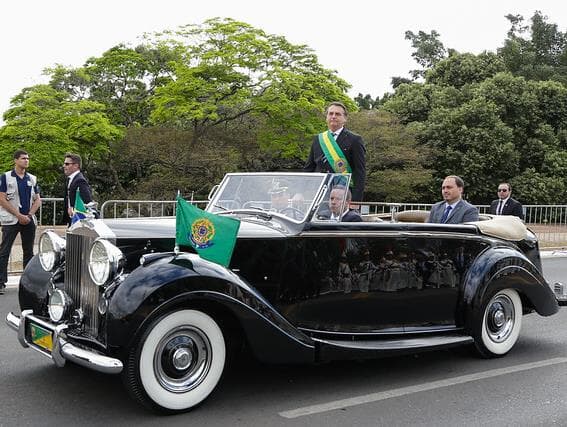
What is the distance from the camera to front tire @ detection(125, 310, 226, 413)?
12.4 ft

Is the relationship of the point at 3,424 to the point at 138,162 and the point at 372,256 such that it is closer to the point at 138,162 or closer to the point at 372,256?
the point at 372,256

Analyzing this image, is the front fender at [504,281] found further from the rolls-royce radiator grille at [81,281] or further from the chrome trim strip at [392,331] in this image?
the rolls-royce radiator grille at [81,281]

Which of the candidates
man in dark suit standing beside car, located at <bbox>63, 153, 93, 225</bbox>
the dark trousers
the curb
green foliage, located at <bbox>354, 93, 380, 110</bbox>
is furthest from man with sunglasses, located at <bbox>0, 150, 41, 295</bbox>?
green foliage, located at <bbox>354, 93, 380, 110</bbox>

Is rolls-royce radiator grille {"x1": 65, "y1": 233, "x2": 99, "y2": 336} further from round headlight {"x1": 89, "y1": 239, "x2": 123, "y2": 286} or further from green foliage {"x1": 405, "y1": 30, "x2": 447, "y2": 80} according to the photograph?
green foliage {"x1": 405, "y1": 30, "x2": 447, "y2": 80}

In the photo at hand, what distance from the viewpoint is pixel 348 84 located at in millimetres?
23609

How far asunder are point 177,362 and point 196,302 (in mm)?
383

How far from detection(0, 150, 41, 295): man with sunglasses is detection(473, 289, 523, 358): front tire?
19.1 ft

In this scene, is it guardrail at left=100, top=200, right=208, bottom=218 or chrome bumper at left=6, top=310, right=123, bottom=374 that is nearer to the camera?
chrome bumper at left=6, top=310, right=123, bottom=374

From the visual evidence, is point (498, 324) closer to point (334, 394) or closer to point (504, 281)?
point (504, 281)

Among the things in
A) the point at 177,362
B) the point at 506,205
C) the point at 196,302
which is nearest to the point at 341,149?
the point at 196,302

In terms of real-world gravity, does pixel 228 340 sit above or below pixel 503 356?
above

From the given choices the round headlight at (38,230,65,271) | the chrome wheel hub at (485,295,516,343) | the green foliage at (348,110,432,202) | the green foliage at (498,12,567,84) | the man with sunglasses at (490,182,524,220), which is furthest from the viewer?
the green foliage at (498,12,567,84)

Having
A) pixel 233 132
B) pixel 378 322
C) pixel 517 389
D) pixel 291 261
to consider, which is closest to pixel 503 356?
pixel 517 389

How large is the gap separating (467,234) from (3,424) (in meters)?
3.78
